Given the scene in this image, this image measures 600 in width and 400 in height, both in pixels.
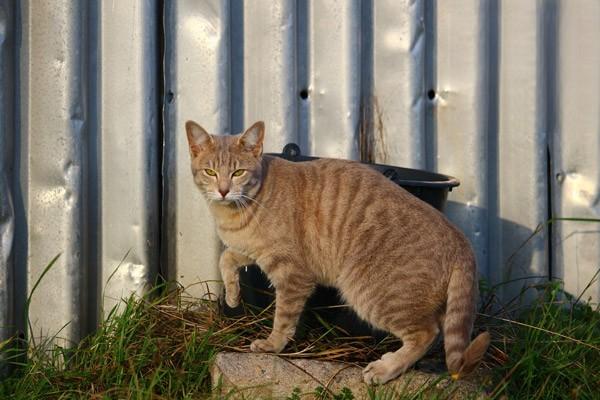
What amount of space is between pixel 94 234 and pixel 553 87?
8.84 feet

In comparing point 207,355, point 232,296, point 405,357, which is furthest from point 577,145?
point 207,355

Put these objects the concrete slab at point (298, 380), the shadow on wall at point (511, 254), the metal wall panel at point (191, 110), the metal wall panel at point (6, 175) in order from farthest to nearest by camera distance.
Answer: the shadow on wall at point (511, 254), the metal wall panel at point (191, 110), the metal wall panel at point (6, 175), the concrete slab at point (298, 380)

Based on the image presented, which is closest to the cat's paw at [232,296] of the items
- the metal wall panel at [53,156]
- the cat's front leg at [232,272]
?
the cat's front leg at [232,272]

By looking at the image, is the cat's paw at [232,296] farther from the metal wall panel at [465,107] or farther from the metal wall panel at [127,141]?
the metal wall panel at [465,107]

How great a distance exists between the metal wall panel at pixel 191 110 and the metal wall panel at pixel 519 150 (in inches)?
61.0

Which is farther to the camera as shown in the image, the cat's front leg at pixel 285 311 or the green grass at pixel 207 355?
the cat's front leg at pixel 285 311

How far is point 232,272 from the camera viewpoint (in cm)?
341

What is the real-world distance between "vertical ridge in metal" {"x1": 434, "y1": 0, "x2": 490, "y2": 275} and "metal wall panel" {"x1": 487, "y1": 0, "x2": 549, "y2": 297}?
118mm

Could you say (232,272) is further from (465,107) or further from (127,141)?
(465,107)

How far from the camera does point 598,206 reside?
4094 mm

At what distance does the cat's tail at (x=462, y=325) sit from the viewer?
2652 mm

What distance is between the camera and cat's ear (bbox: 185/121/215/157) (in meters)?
3.34

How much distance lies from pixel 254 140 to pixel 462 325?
4.13 ft

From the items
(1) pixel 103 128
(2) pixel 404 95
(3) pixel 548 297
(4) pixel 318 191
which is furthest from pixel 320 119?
(3) pixel 548 297
